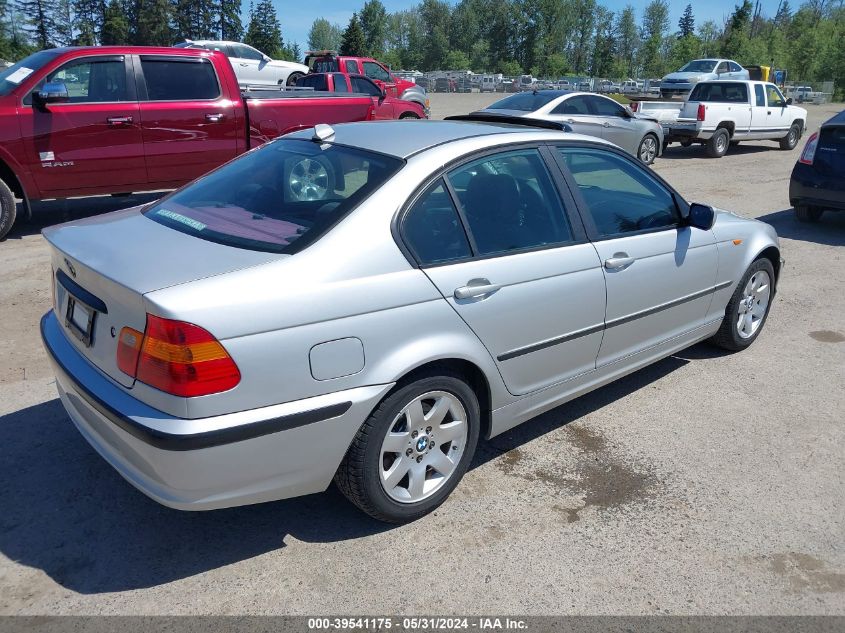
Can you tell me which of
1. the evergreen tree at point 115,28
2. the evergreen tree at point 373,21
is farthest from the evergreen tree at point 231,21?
the evergreen tree at point 373,21

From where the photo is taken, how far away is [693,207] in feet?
14.3

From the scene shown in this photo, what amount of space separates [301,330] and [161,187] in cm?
650

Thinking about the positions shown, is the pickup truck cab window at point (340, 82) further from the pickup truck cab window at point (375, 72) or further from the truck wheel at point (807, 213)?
the truck wheel at point (807, 213)

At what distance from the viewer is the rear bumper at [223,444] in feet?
8.19

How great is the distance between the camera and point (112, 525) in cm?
311

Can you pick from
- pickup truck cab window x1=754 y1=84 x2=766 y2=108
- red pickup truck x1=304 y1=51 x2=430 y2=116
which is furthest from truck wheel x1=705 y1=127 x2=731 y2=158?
red pickup truck x1=304 y1=51 x2=430 y2=116

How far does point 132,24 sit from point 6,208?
→ 91921 millimetres

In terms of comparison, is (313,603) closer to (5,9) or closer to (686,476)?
(686,476)

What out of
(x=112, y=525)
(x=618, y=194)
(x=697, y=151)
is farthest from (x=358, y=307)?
(x=697, y=151)

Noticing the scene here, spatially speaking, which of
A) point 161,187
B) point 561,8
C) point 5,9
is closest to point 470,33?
point 561,8

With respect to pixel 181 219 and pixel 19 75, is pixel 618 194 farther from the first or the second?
pixel 19 75

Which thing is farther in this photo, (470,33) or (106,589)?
(470,33)

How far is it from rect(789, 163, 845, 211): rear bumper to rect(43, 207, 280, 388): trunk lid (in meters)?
8.37

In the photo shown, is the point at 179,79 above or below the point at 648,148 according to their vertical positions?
above
